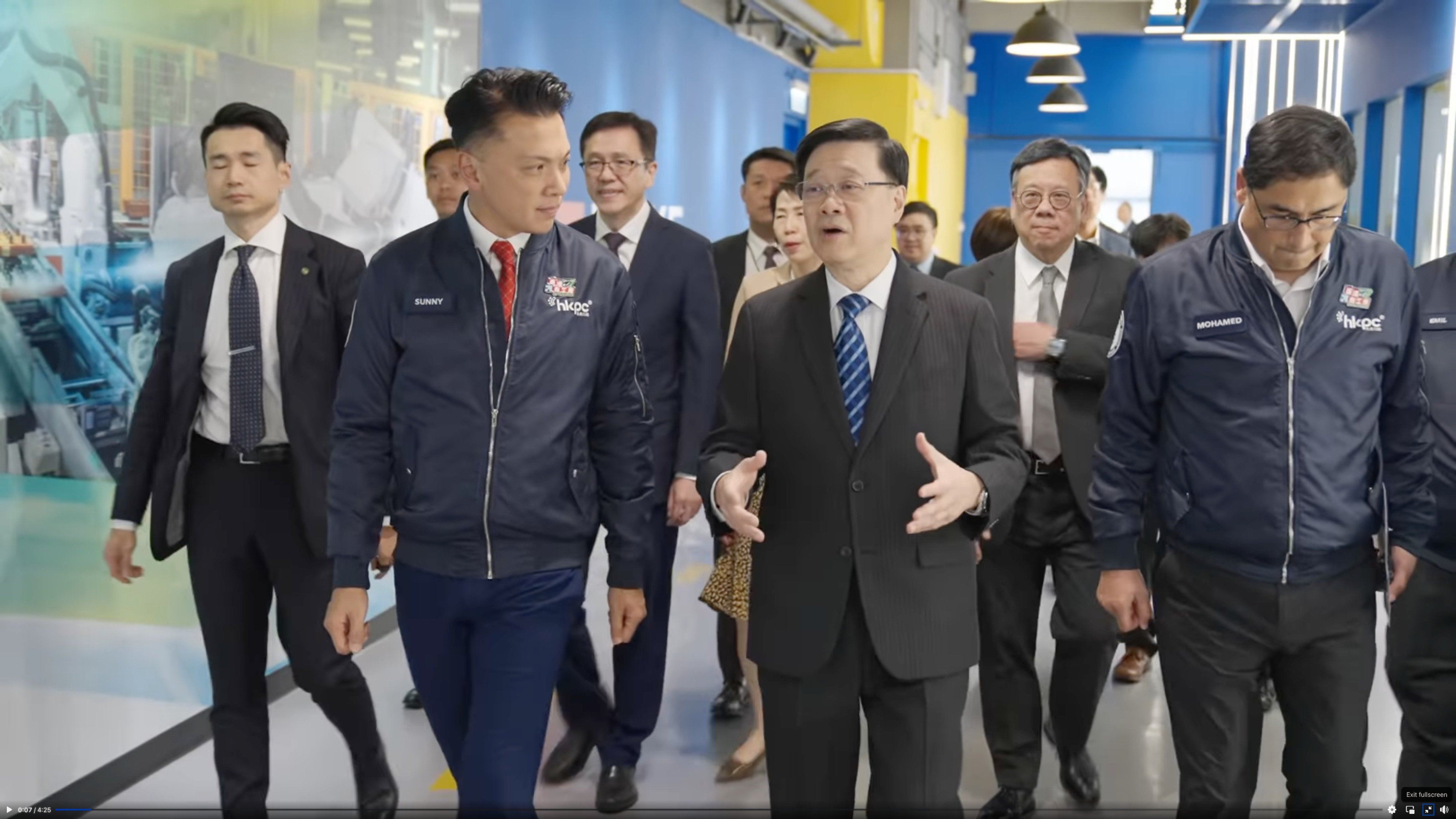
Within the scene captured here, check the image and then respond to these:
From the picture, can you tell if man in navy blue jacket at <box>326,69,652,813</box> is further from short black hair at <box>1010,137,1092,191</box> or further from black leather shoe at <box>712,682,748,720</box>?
black leather shoe at <box>712,682,748,720</box>

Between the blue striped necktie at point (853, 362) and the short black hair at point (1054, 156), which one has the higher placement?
the short black hair at point (1054, 156)

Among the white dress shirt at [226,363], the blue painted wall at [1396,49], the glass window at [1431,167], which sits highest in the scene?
the blue painted wall at [1396,49]

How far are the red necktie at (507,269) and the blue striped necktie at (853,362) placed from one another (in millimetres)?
669

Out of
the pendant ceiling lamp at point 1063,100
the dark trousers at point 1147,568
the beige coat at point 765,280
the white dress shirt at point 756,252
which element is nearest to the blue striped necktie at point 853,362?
the beige coat at point 765,280

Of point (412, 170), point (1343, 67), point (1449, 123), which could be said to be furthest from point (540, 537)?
point (1343, 67)

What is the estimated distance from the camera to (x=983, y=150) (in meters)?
24.3

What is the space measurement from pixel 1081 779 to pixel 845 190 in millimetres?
2297

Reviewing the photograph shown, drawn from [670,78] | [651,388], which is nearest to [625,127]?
[651,388]

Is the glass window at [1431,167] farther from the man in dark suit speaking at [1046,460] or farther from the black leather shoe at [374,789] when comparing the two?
the black leather shoe at [374,789]

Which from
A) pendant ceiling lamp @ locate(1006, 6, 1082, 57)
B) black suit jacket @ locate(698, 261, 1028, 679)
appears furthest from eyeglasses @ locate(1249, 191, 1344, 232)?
pendant ceiling lamp @ locate(1006, 6, 1082, 57)

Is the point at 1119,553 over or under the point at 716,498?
under

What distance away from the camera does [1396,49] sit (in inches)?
337

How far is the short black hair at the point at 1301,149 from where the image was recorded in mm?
2670

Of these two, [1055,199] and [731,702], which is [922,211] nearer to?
[1055,199]
